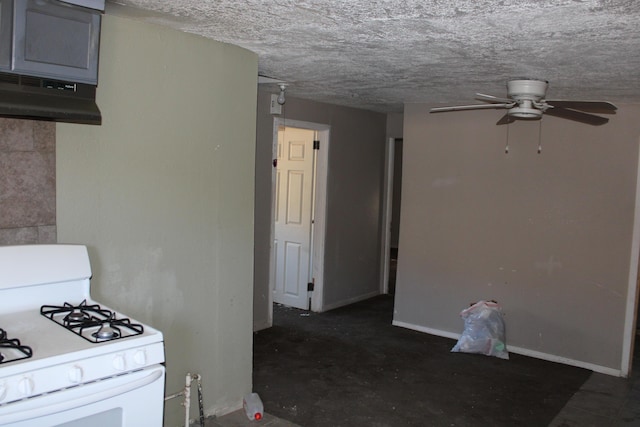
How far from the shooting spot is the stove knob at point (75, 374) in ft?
6.19

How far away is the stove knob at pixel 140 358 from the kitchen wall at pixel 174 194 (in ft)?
2.42

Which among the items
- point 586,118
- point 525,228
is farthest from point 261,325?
point 586,118

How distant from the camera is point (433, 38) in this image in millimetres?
2797

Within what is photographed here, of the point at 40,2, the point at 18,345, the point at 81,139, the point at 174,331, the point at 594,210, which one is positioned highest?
the point at 40,2

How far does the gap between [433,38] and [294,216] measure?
12.2 feet

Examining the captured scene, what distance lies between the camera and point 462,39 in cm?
279

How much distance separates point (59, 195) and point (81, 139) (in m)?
0.28

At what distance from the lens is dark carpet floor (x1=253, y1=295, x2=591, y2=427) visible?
12.1ft

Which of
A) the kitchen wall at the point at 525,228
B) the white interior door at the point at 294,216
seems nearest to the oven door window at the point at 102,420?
the kitchen wall at the point at 525,228

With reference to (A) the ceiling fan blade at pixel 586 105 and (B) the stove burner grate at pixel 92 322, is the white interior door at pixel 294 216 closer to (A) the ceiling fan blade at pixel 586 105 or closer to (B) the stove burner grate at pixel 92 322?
(A) the ceiling fan blade at pixel 586 105

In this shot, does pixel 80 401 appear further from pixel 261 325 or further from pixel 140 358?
pixel 261 325

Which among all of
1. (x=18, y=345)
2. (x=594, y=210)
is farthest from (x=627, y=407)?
(x=18, y=345)

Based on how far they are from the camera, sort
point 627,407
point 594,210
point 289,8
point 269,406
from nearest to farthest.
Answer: point 289,8, point 269,406, point 627,407, point 594,210

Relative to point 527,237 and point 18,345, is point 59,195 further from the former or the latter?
point 527,237
